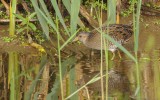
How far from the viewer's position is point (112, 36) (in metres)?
8.77

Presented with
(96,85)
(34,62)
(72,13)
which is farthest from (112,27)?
(72,13)

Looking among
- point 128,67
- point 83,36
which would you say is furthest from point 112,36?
point 128,67

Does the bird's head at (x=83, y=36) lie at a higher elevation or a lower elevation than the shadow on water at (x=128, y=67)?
higher

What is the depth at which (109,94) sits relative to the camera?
6590 millimetres

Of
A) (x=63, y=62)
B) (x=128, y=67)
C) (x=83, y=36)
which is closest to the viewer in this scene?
(x=128, y=67)

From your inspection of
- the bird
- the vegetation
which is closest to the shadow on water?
the vegetation

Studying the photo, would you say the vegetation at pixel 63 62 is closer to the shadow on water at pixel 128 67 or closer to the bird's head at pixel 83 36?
the shadow on water at pixel 128 67

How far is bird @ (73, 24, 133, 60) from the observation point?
870 cm

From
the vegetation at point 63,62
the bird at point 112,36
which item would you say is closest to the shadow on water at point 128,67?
the vegetation at point 63,62

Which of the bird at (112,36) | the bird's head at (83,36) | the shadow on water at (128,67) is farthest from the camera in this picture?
the bird's head at (83,36)

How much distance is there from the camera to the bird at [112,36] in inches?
343

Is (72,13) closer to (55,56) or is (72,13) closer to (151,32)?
Result: (55,56)

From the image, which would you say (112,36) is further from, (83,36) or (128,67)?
(128,67)

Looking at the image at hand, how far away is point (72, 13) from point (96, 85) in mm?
1277
